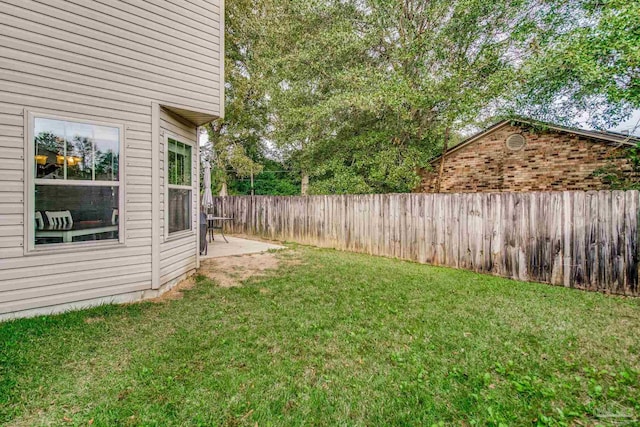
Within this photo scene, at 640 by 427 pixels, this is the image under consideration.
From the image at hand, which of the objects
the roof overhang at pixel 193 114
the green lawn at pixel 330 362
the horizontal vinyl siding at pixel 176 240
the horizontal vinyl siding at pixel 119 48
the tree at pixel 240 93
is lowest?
the green lawn at pixel 330 362

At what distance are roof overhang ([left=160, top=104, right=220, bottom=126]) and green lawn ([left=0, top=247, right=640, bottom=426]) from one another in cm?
286

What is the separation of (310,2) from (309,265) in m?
9.39

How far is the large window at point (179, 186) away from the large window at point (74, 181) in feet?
2.61

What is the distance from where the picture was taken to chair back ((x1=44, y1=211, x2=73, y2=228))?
352 centimetres

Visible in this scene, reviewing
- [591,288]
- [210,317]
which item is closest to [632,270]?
[591,288]

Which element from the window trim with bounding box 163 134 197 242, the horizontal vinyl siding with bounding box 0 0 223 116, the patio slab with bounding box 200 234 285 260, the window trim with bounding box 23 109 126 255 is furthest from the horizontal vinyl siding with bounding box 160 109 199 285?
the patio slab with bounding box 200 234 285 260

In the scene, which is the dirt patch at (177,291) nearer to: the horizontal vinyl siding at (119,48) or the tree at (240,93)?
the horizontal vinyl siding at (119,48)

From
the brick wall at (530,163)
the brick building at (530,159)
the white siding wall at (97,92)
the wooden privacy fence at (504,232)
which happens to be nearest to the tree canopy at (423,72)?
the brick building at (530,159)

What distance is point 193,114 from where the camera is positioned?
4.90 m

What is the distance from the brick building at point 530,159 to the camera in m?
8.59

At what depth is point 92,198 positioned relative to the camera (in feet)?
12.4

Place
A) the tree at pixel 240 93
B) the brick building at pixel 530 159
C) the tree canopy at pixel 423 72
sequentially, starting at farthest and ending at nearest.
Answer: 1. the tree at pixel 240 93
2. the brick building at pixel 530 159
3. the tree canopy at pixel 423 72

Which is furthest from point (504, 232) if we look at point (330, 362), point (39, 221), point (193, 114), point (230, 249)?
point (39, 221)

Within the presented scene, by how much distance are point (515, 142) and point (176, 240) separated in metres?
10.8
